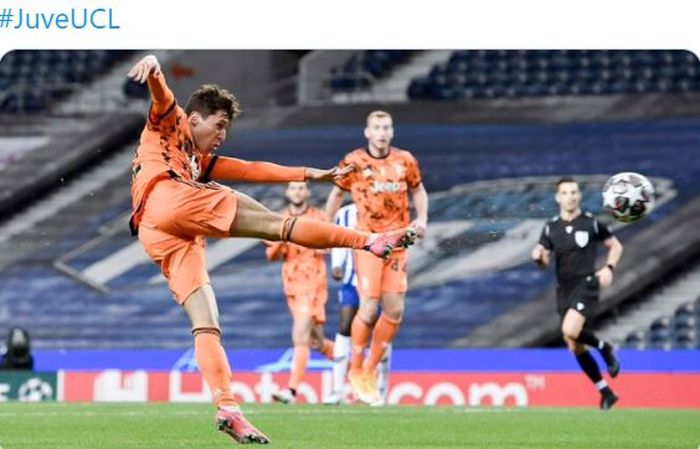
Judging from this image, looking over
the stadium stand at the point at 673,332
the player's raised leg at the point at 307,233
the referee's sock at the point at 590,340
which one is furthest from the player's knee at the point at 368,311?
the stadium stand at the point at 673,332

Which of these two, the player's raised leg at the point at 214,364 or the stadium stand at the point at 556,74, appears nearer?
the player's raised leg at the point at 214,364

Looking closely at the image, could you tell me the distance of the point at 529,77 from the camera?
1017 inches

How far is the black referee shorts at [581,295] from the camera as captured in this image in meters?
15.9

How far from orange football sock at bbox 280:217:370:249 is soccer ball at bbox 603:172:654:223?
9.87ft

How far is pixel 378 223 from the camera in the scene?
48.1 ft

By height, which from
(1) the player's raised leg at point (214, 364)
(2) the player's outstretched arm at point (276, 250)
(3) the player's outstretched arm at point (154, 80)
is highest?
(2) the player's outstretched arm at point (276, 250)

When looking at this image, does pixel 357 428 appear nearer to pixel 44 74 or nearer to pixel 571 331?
pixel 571 331

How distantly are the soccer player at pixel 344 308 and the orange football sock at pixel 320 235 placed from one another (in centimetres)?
693

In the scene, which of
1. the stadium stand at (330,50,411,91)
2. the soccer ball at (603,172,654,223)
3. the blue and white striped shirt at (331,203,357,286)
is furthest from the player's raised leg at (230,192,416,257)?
the stadium stand at (330,50,411,91)

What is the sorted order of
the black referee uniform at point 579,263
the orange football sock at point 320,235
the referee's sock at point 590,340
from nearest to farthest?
the orange football sock at point 320,235, the referee's sock at point 590,340, the black referee uniform at point 579,263

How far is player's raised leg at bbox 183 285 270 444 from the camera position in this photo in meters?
8.91

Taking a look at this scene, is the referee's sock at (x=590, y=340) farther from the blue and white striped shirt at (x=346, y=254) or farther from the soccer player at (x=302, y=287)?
the soccer player at (x=302, y=287)

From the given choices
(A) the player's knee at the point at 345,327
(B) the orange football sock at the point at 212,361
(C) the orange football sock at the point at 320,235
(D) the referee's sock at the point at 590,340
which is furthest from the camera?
(A) the player's knee at the point at 345,327
